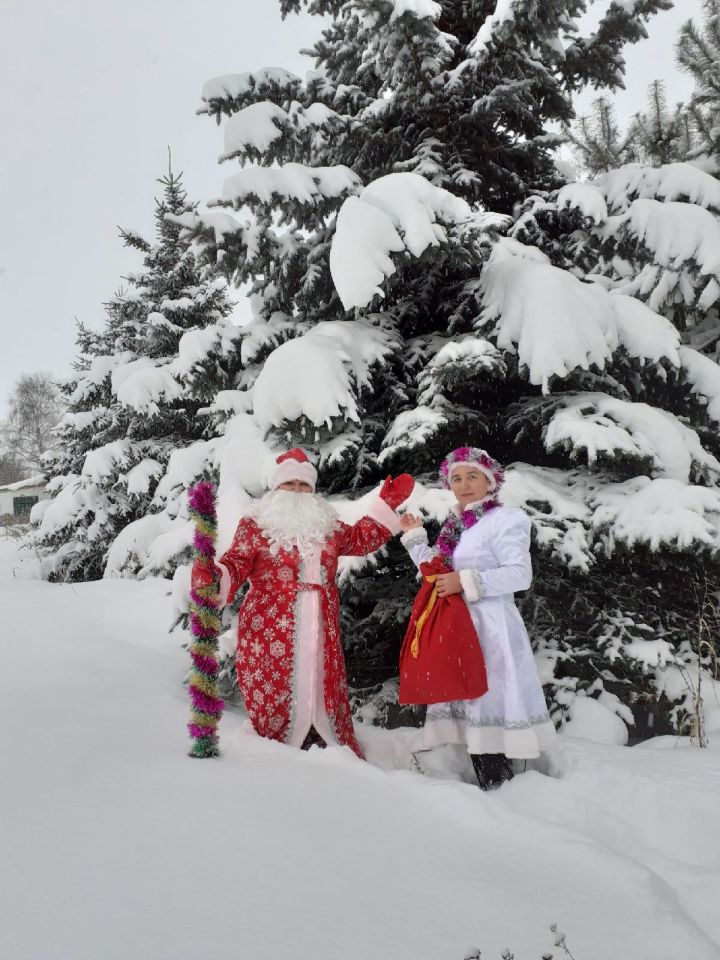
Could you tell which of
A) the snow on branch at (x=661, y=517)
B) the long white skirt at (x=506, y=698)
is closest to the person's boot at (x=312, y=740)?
the long white skirt at (x=506, y=698)

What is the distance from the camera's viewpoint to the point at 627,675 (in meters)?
→ 4.22

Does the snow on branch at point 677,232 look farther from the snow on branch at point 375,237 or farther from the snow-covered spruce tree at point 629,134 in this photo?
the snow-covered spruce tree at point 629,134

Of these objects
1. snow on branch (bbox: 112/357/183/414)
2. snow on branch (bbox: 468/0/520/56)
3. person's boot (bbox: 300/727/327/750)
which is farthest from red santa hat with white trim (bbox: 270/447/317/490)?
snow on branch (bbox: 112/357/183/414)

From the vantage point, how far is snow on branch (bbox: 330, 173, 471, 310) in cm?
379

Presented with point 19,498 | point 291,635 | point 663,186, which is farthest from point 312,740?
point 19,498

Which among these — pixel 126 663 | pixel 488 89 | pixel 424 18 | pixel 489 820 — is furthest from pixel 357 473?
pixel 488 89

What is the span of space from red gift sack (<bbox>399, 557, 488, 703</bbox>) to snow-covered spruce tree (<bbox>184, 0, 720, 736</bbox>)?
0.86 metres

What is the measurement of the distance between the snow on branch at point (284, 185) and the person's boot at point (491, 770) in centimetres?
373

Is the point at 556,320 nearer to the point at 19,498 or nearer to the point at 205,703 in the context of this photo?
the point at 205,703

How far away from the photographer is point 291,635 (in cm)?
343

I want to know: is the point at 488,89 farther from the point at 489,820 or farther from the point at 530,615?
the point at 489,820

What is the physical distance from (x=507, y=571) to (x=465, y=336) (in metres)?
2.02

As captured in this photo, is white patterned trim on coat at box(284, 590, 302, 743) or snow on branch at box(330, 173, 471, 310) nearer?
white patterned trim on coat at box(284, 590, 302, 743)

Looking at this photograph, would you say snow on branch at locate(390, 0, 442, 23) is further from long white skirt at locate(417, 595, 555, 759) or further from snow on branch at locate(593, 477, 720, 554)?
long white skirt at locate(417, 595, 555, 759)
